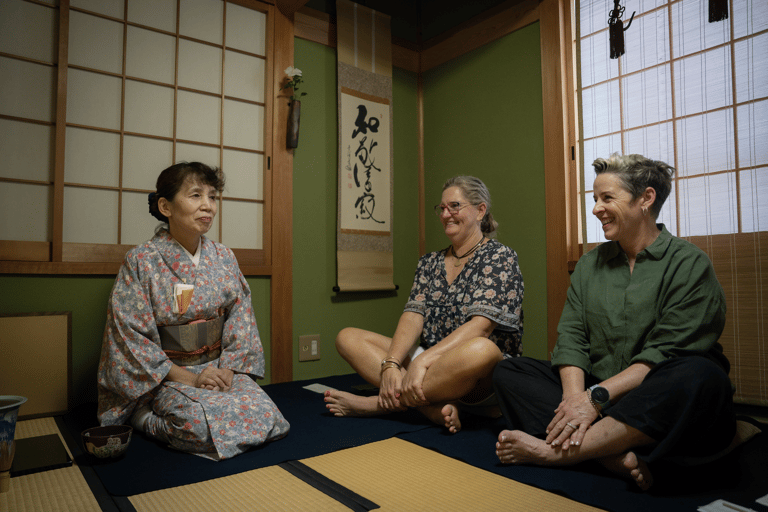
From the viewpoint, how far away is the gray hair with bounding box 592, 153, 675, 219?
5.69 feet

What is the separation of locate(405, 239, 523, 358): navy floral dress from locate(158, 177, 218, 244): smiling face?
1039mm

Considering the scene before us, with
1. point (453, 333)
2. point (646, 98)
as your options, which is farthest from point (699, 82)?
point (453, 333)

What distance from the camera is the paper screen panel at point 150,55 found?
2.69 meters

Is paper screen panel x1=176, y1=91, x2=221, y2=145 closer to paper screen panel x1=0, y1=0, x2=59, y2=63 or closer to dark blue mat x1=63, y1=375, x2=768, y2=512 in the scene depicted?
paper screen panel x1=0, y1=0, x2=59, y2=63

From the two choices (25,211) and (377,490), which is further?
(25,211)

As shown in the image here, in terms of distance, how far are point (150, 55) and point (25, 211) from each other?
1.08m

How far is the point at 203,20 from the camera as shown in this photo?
2959mm

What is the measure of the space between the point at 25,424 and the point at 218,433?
3.70 ft

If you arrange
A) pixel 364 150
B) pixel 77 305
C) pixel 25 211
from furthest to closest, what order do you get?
pixel 364 150 < pixel 77 305 < pixel 25 211

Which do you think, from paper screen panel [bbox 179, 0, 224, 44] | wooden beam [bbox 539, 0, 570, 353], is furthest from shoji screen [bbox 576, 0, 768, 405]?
paper screen panel [bbox 179, 0, 224, 44]

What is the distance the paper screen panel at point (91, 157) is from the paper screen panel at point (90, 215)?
0.06 meters

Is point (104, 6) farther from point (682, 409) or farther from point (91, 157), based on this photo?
point (682, 409)

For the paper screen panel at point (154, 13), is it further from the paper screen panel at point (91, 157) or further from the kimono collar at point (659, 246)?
the kimono collar at point (659, 246)

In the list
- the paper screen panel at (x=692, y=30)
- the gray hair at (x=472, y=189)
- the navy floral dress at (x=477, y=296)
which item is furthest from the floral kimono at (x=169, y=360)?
the paper screen panel at (x=692, y=30)
